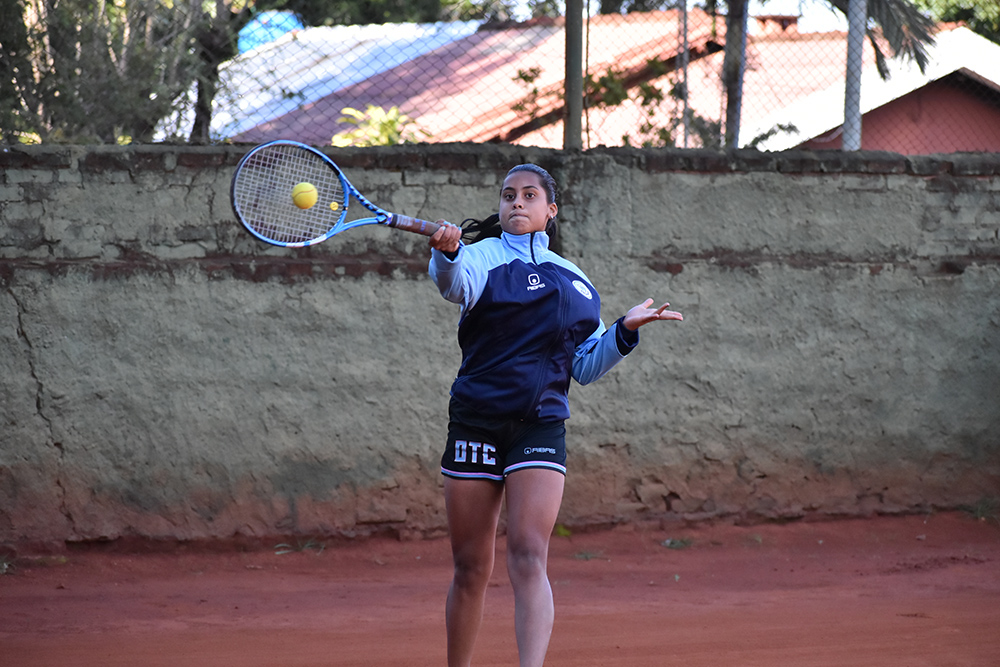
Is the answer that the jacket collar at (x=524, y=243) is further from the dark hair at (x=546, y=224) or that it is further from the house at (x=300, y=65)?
the house at (x=300, y=65)

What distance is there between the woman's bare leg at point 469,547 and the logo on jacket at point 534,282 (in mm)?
646

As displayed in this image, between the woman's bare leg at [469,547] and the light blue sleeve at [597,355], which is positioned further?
the light blue sleeve at [597,355]

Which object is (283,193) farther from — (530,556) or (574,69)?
(574,69)

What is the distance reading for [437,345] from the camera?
5.80 meters

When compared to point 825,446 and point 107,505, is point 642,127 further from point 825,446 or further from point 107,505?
point 107,505

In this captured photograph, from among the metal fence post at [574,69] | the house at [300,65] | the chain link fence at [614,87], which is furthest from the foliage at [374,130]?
the metal fence post at [574,69]

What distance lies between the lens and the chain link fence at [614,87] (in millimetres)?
6969

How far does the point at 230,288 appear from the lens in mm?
5578

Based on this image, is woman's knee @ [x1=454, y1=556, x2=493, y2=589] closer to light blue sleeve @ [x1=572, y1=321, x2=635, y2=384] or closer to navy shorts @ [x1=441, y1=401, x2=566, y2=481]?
navy shorts @ [x1=441, y1=401, x2=566, y2=481]

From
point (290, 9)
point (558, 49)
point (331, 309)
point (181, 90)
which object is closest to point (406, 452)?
point (331, 309)

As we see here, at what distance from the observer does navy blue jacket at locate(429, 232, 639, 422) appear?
3.21 metres

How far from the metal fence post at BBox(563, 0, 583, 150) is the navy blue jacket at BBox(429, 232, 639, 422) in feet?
9.64

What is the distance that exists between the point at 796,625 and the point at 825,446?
1889 mm

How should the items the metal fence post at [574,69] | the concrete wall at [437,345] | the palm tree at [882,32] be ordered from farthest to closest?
the palm tree at [882,32]
the metal fence post at [574,69]
the concrete wall at [437,345]
